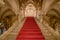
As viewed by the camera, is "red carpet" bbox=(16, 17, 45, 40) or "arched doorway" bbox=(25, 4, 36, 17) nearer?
"red carpet" bbox=(16, 17, 45, 40)

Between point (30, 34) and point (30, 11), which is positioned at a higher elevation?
point (30, 11)

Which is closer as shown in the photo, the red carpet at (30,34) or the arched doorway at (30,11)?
the red carpet at (30,34)

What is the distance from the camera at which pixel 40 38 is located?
5.25 metres

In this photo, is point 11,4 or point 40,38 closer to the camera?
point 40,38

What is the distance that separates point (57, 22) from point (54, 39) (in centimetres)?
1232

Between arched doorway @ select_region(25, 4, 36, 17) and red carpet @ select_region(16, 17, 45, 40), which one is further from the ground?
arched doorway @ select_region(25, 4, 36, 17)

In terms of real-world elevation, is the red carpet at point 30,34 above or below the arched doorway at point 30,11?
below

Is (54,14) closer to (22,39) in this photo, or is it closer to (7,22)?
(7,22)

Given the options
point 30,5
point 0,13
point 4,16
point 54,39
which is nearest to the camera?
point 54,39

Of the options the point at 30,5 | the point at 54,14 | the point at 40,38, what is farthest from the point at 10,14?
the point at 40,38

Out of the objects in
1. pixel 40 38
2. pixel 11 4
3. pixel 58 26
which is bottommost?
pixel 58 26

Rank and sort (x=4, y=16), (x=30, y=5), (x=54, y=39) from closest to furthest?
(x=54, y=39)
(x=4, y=16)
(x=30, y=5)

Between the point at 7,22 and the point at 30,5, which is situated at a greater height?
the point at 30,5

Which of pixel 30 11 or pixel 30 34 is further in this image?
pixel 30 11
